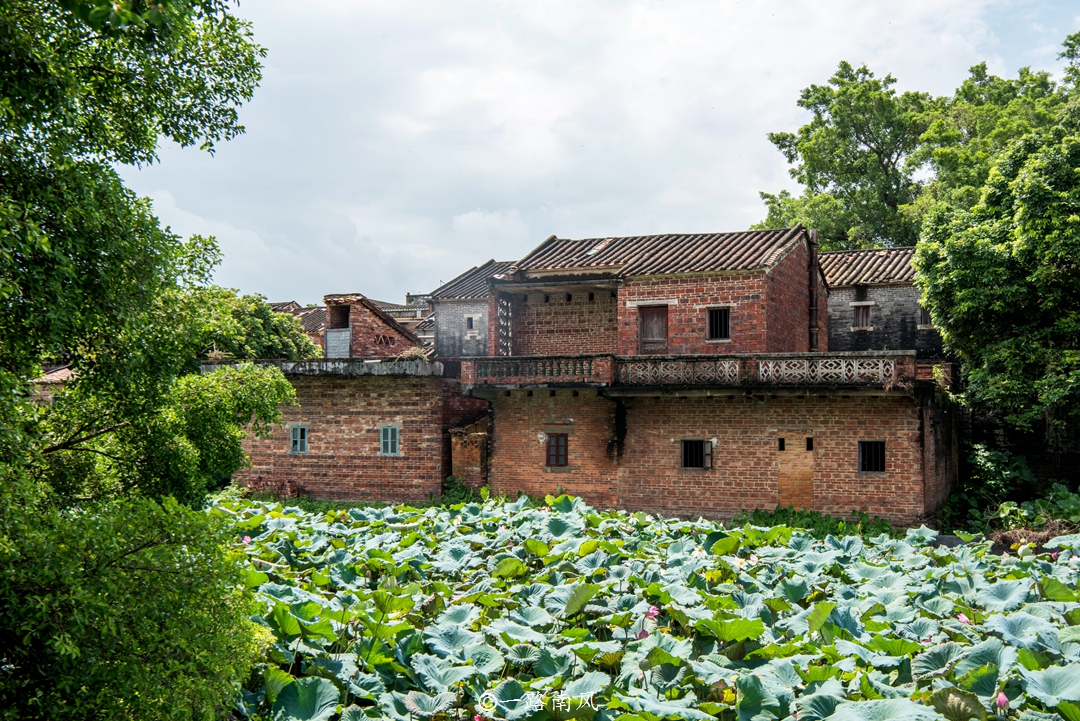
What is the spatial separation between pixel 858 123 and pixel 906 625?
1206 inches

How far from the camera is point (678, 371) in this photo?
1903 cm

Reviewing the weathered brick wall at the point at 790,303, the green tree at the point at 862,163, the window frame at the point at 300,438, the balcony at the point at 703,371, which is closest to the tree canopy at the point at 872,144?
the green tree at the point at 862,163

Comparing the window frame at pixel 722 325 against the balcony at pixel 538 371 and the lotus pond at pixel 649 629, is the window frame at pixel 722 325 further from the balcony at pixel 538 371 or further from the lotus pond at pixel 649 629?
the lotus pond at pixel 649 629

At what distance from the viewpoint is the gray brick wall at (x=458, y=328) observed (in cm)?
2914

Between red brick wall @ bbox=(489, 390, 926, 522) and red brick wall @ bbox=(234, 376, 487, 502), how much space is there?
1651mm

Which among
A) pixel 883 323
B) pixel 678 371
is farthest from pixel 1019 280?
pixel 883 323

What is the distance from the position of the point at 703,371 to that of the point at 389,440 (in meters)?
8.21

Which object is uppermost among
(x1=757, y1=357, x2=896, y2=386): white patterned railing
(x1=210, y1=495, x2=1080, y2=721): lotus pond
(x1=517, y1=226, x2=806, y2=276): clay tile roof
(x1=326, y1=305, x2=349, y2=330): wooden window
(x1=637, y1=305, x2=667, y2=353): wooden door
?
(x1=517, y1=226, x2=806, y2=276): clay tile roof

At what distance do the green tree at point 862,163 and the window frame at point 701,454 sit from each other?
57.3ft

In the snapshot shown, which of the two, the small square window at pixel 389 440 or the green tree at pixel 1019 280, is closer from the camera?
the green tree at pixel 1019 280

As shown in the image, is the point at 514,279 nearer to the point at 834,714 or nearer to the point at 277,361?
the point at 277,361

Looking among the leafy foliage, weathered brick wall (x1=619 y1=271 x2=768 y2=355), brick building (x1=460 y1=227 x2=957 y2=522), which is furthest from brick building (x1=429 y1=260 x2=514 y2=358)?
the leafy foliage

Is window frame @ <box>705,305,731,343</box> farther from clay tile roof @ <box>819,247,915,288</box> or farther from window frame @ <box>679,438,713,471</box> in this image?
clay tile roof @ <box>819,247,915,288</box>

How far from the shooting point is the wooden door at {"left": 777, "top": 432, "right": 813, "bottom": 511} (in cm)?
1850
